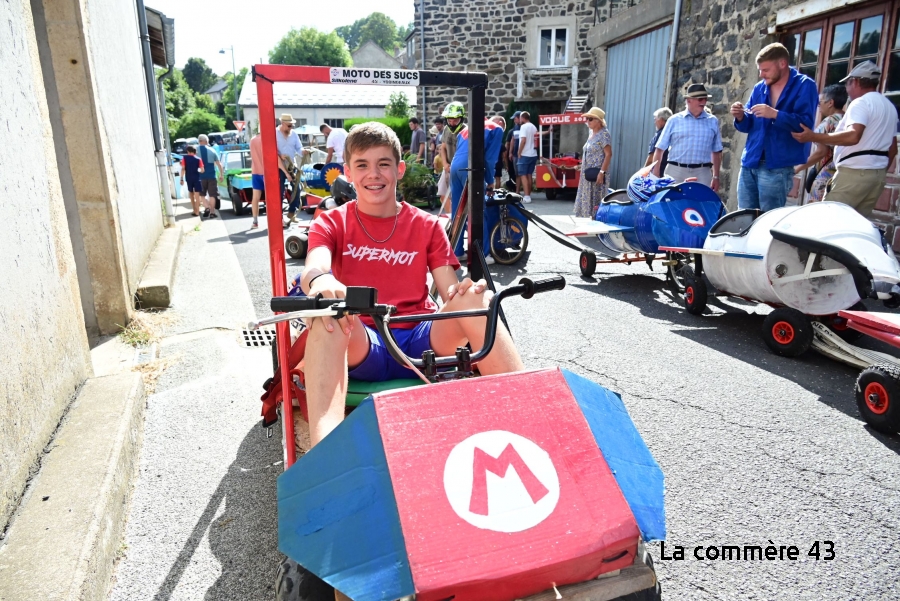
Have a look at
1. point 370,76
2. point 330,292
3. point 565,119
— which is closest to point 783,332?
point 370,76

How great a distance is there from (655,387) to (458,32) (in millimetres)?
17069

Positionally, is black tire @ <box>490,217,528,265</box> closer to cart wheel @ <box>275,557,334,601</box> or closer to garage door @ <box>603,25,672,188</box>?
garage door @ <box>603,25,672,188</box>

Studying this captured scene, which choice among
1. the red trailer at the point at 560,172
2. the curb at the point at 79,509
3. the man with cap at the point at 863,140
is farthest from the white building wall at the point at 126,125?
the red trailer at the point at 560,172

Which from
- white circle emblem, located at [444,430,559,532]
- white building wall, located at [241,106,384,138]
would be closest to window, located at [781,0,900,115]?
white circle emblem, located at [444,430,559,532]

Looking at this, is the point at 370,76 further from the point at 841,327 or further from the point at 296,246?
the point at 296,246

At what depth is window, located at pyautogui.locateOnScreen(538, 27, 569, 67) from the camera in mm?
18656

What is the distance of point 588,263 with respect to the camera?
258 inches

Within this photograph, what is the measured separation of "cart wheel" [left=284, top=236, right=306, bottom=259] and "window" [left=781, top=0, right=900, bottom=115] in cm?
616

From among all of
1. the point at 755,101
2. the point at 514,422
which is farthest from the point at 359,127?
the point at 755,101

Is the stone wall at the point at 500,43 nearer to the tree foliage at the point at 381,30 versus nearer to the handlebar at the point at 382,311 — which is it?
the handlebar at the point at 382,311

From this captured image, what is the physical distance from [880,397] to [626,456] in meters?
2.18

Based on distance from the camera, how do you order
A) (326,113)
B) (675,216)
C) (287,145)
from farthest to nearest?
(326,113) < (287,145) < (675,216)

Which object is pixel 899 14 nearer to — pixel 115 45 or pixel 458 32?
pixel 115 45

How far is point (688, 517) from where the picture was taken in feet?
8.29
